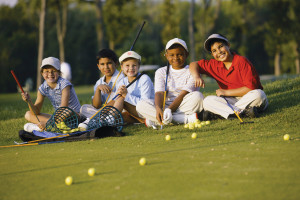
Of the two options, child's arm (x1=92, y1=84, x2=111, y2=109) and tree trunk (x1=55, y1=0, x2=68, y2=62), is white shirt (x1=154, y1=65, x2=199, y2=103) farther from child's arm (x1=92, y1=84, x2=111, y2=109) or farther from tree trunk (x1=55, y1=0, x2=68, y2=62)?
tree trunk (x1=55, y1=0, x2=68, y2=62)

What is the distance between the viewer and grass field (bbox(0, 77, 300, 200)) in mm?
3061

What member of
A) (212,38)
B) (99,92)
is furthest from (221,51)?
(99,92)

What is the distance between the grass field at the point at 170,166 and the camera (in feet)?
10.0

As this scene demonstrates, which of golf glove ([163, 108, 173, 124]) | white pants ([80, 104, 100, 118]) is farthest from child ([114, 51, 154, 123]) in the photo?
golf glove ([163, 108, 173, 124])

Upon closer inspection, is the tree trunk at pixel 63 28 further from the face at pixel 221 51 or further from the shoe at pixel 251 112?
the shoe at pixel 251 112

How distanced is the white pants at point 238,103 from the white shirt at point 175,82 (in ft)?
1.47

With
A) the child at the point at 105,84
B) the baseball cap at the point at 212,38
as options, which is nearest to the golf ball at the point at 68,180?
the child at the point at 105,84

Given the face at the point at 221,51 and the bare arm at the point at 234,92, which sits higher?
the face at the point at 221,51

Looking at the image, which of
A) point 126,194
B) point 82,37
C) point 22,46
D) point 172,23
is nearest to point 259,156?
point 126,194

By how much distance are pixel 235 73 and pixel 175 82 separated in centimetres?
106

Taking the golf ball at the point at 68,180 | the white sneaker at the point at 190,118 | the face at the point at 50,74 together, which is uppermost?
the face at the point at 50,74

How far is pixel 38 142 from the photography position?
603 centimetres

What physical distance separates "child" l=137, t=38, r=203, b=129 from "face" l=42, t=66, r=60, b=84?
164cm

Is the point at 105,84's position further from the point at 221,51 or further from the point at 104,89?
the point at 221,51
